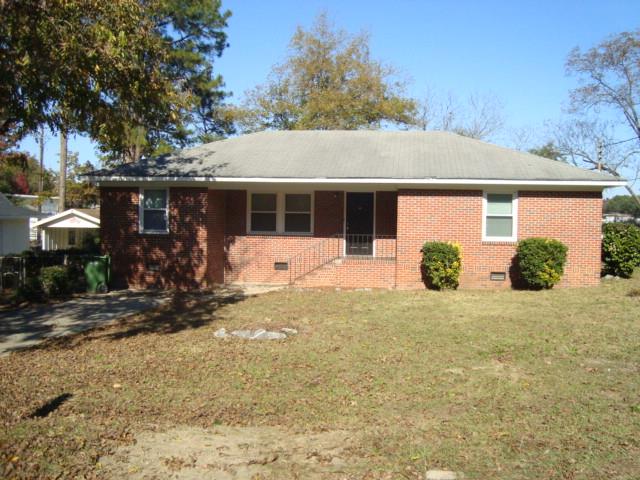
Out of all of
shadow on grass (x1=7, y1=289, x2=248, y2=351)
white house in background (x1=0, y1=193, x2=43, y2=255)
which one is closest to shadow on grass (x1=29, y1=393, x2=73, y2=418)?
shadow on grass (x1=7, y1=289, x2=248, y2=351)

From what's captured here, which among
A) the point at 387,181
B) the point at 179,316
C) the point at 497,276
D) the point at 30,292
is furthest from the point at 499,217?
the point at 30,292

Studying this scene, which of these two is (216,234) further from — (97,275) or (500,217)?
(500,217)

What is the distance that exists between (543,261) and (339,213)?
5.54 meters

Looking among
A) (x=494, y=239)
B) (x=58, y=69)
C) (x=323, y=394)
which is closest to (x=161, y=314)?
(x=58, y=69)

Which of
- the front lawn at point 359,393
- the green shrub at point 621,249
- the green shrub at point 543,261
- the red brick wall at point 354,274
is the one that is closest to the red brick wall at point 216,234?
the red brick wall at point 354,274

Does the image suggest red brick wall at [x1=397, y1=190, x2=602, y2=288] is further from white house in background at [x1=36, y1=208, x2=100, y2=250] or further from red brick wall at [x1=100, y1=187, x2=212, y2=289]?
white house in background at [x1=36, y1=208, x2=100, y2=250]

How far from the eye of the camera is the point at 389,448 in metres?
4.82

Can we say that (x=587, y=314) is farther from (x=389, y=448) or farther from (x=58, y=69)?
(x=58, y=69)

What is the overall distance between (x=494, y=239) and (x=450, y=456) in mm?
10901

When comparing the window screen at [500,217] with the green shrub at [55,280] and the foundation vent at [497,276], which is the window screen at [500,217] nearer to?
the foundation vent at [497,276]

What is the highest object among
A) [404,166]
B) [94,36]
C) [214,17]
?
[214,17]

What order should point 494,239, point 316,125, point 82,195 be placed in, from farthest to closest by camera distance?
point 82,195 → point 316,125 → point 494,239

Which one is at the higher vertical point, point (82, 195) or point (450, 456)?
point (82, 195)

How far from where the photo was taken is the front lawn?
458cm
